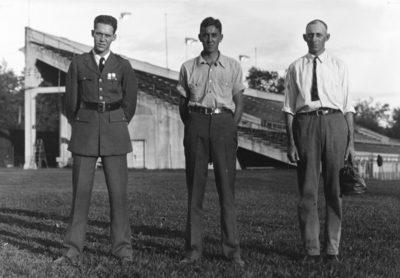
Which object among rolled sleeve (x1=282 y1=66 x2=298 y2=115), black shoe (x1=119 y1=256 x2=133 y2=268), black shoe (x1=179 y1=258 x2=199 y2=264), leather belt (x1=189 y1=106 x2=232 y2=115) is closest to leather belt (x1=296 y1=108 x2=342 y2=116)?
rolled sleeve (x1=282 y1=66 x2=298 y2=115)

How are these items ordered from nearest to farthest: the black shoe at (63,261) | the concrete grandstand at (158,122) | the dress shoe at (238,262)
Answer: the dress shoe at (238,262), the black shoe at (63,261), the concrete grandstand at (158,122)

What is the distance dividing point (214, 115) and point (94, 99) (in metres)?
1.23

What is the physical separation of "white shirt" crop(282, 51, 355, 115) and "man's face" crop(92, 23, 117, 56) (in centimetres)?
188

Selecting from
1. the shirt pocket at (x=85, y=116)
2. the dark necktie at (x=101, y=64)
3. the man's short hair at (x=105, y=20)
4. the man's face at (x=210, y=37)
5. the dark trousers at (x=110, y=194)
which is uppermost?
the man's short hair at (x=105, y=20)

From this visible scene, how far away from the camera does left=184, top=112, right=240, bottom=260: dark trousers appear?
5645 millimetres

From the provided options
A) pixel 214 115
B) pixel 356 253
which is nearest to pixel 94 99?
pixel 214 115

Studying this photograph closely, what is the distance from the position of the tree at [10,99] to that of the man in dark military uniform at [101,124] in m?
76.9

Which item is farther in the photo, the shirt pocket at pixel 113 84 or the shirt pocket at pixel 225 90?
the shirt pocket at pixel 113 84

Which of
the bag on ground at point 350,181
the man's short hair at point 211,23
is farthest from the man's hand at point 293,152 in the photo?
the man's short hair at point 211,23

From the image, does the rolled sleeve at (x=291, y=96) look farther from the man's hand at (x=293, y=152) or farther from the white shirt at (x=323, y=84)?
the man's hand at (x=293, y=152)

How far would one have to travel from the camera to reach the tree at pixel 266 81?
79.9 metres

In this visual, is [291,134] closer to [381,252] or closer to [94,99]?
[381,252]

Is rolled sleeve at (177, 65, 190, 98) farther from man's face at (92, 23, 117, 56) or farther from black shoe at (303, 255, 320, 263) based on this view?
black shoe at (303, 255, 320, 263)

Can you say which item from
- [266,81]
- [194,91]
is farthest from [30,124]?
[194,91]
